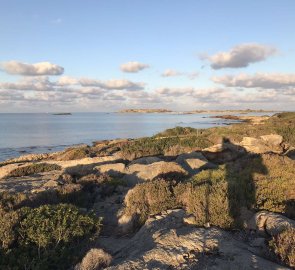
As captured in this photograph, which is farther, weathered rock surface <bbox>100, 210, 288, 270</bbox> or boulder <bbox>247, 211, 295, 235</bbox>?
boulder <bbox>247, 211, 295, 235</bbox>

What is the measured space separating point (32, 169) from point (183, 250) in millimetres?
13709

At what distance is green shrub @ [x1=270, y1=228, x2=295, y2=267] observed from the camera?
625 cm

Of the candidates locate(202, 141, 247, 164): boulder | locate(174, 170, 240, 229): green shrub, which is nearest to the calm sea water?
locate(202, 141, 247, 164): boulder

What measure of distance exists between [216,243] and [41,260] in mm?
3525

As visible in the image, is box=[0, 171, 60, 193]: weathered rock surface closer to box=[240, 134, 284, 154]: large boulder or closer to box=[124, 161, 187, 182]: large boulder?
box=[124, 161, 187, 182]: large boulder

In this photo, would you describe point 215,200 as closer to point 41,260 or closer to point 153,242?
point 153,242

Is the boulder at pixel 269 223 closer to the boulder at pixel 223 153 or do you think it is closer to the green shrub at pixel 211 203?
the green shrub at pixel 211 203

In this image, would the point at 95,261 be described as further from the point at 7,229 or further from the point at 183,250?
the point at 7,229

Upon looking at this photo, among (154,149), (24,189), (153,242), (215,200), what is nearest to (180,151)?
(154,149)

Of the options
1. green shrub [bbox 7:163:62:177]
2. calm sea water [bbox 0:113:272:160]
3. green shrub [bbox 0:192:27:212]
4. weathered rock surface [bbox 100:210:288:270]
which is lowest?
calm sea water [bbox 0:113:272:160]

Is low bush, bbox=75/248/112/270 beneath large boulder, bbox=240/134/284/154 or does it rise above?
beneath

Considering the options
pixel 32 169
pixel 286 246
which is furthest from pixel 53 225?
pixel 32 169

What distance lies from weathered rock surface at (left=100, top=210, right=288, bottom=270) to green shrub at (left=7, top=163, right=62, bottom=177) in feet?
35.8

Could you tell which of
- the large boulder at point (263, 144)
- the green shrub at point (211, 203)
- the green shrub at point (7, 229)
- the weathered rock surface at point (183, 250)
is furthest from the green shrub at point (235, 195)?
the large boulder at point (263, 144)
